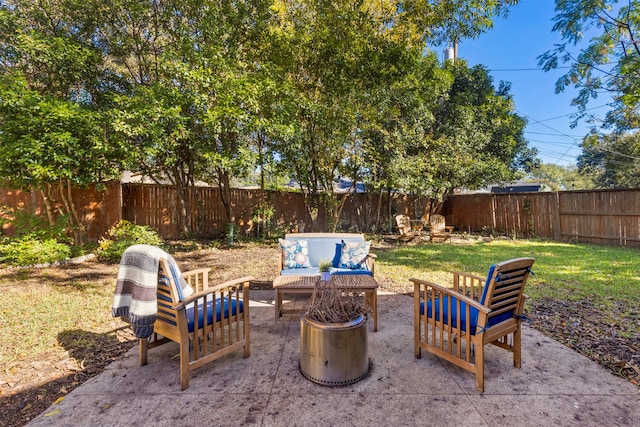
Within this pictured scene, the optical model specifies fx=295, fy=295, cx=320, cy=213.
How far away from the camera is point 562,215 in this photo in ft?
28.8

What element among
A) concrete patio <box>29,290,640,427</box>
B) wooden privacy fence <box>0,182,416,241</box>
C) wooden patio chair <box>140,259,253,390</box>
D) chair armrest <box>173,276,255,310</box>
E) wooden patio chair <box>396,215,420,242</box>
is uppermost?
wooden privacy fence <box>0,182,416,241</box>

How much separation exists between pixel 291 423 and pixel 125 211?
8.99 meters

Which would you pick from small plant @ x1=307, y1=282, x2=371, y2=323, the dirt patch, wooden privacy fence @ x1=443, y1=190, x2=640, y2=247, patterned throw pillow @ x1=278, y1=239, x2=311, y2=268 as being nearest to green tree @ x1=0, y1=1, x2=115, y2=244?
the dirt patch

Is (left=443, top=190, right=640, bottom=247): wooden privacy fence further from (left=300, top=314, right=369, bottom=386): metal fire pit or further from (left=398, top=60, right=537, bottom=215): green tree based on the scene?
(left=300, top=314, right=369, bottom=386): metal fire pit

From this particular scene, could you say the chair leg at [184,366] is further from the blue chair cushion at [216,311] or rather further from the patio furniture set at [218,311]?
the blue chair cushion at [216,311]

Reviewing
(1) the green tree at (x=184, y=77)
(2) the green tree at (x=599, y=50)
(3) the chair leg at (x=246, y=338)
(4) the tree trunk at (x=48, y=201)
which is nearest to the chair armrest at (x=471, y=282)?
(3) the chair leg at (x=246, y=338)

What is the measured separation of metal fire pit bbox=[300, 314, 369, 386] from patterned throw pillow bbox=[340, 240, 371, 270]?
1690 mm

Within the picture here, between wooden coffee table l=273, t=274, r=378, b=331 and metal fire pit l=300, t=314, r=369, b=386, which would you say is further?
wooden coffee table l=273, t=274, r=378, b=331

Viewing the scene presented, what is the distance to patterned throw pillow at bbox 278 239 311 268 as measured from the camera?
12.8 ft

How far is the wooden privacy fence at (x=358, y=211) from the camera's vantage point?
24.6 ft

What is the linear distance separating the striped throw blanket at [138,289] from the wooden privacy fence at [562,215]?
33.6 feet

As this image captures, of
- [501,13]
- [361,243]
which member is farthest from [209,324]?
[501,13]

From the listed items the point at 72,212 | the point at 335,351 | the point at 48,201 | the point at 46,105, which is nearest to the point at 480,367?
the point at 335,351

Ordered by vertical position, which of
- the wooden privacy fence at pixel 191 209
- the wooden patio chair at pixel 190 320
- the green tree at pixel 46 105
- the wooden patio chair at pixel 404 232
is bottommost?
the wooden patio chair at pixel 190 320
